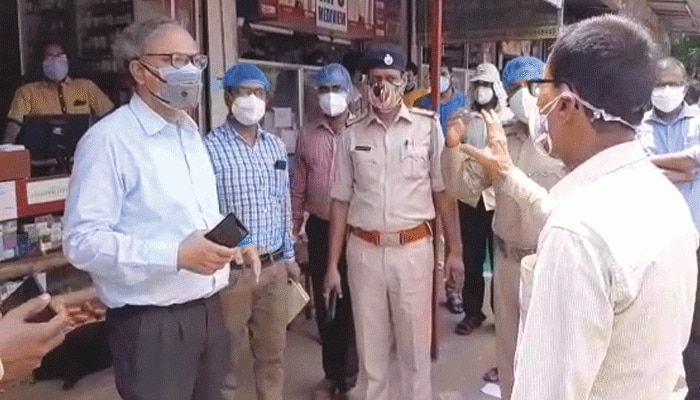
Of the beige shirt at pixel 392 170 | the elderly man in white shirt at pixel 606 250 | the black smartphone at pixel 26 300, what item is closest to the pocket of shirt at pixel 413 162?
the beige shirt at pixel 392 170

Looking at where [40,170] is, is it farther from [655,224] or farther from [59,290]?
[655,224]


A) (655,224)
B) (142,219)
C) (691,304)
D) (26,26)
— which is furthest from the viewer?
(26,26)

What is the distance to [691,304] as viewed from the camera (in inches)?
56.1

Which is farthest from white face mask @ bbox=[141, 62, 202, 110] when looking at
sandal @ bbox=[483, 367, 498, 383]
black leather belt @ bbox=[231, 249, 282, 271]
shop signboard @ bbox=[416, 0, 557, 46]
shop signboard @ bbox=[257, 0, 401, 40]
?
shop signboard @ bbox=[416, 0, 557, 46]

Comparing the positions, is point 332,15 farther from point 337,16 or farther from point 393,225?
point 393,225

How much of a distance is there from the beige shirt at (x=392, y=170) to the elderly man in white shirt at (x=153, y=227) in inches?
46.0

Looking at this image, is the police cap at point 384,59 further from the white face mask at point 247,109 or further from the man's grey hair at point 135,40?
the man's grey hair at point 135,40

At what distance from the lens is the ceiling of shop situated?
13.7 metres

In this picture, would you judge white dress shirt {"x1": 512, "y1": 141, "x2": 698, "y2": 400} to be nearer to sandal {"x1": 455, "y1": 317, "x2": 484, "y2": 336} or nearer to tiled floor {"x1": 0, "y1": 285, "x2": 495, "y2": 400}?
tiled floor {"x1": 0, "y1": 285, "x2": 495, "y2": 400}

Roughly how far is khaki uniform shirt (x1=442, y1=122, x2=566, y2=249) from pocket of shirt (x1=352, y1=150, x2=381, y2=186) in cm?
33

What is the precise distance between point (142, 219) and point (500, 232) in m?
1.73

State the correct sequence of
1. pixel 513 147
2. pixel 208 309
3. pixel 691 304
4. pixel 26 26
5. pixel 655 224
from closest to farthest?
pixel 655 224 → pixel 691 304 → pixel 208 309 → pixel 513 147 → pixel 26 26

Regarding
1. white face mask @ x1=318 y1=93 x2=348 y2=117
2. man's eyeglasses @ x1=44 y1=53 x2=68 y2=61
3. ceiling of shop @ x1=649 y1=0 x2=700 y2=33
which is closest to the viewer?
white face mask @ x1=318 y1=93 x2=348 y2=117

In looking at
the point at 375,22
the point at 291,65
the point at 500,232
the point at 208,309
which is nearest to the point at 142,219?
the point at 208,309
